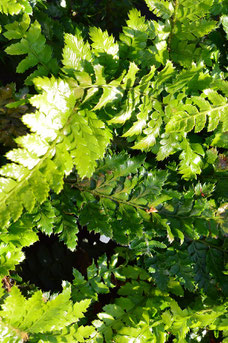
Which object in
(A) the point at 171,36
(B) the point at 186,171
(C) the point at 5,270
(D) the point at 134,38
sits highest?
(D) the point at 134,38

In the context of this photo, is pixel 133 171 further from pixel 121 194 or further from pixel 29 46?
pixel 29 46

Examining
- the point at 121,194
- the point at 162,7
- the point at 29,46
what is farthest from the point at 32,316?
the point at 162,7

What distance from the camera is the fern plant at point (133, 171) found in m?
1.23

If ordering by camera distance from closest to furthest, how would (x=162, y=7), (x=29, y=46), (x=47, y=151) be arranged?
(x=47, y=151), (x=29, y=46), (x=162, y=7)

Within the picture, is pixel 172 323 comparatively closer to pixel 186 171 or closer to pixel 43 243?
pixel 186 171

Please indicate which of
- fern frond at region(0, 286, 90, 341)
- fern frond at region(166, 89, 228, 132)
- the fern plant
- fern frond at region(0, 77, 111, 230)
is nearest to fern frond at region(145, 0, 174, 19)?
the fern plant

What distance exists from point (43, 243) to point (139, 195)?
0.64 metres

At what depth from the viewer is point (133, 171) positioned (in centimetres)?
155

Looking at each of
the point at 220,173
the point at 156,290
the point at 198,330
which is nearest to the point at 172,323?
the point at 156,290

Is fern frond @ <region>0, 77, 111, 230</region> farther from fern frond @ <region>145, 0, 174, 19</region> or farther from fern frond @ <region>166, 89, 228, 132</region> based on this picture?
fern frond @ <region>145, 0, 174, 19</region>

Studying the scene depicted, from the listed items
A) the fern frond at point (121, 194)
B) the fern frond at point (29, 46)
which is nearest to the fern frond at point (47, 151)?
the fern frond at point (29, 46)

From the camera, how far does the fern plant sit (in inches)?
48.4

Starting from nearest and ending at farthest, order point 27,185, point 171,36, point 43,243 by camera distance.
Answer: point 27,185 → point 171,36 → point 43,243

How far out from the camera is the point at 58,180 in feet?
3.55
